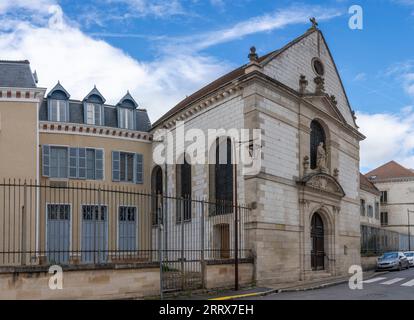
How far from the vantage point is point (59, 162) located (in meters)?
25.0

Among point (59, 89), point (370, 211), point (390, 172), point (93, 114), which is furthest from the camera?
point (390, 172)

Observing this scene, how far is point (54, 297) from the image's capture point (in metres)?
12.6

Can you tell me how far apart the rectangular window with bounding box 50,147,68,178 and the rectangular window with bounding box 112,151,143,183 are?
2.39 meters

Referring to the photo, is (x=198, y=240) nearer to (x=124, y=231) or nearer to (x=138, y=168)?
(x=124, y=231)

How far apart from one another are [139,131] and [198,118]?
5.20 meters

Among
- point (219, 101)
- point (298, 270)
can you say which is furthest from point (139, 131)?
point (298, 270)

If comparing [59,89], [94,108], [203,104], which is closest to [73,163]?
[94,108]

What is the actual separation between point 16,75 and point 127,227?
8.73 m

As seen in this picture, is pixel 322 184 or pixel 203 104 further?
pixel 322 184

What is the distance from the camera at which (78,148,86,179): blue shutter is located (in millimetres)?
25266

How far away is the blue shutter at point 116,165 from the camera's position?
86.0 feet

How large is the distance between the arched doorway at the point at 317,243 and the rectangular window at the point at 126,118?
35.2 feet

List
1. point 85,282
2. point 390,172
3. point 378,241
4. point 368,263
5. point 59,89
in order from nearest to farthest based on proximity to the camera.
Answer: point 85,282 → point 59,89 → point 368,263 → point 378,241 → point 390,172

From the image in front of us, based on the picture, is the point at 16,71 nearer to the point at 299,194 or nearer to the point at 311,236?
the point at 299,194
